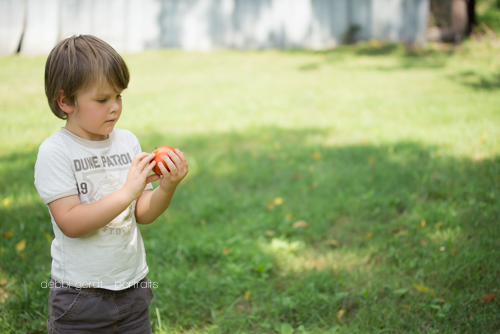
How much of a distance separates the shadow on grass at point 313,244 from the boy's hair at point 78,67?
1396 mm

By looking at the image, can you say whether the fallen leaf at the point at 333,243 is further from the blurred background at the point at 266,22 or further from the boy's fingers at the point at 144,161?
the blurred background at the point at 266,22

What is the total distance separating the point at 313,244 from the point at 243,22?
11.5m

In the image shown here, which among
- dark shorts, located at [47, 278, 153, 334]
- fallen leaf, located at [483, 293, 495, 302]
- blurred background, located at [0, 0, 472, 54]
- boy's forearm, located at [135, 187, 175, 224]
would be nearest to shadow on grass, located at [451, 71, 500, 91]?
blurred background, located at [0, 0, 472, 54]

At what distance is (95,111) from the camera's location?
5.36 ft

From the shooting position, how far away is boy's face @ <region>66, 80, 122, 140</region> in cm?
162

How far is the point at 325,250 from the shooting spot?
3152 millimetres

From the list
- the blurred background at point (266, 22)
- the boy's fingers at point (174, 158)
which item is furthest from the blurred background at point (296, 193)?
the blurred background at point (266, 22)

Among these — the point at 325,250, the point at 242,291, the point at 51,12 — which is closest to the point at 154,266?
the point at 242,291

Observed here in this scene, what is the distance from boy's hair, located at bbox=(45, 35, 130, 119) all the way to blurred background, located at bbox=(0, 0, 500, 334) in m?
1.37

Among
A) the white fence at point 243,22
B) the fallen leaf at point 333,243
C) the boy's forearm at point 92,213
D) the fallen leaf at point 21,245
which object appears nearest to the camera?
the boy's forearm at point 92,213

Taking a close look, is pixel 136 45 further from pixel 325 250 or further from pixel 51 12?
pixel 325 250

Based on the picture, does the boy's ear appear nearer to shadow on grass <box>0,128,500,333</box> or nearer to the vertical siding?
shadow on grass <box>0,128,500,333</box>

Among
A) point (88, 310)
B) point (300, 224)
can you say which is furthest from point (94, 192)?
point (300, 224)

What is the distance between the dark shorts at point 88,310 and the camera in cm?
172
